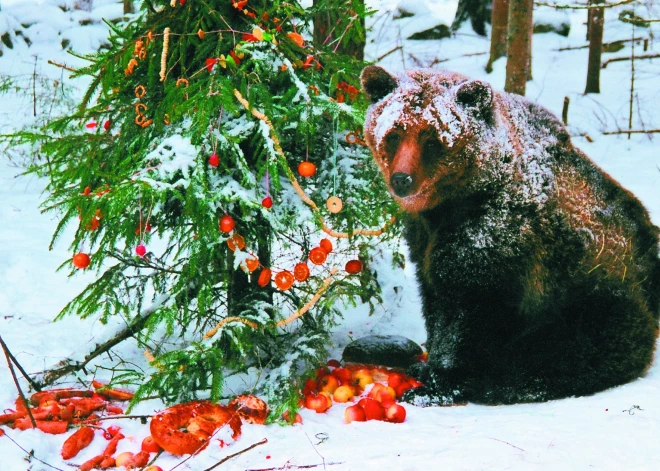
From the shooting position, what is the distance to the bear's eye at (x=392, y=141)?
3.29 metres

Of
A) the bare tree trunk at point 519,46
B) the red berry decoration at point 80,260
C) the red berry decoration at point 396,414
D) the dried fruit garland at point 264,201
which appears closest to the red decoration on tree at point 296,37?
the dried fruit garland at point 264,201

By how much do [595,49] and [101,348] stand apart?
1162cm

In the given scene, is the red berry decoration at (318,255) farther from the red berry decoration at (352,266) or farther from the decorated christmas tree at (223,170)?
the red berry decoration at (352,266)

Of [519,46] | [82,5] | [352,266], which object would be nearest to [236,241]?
[352,266]

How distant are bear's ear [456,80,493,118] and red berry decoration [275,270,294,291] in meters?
1.25

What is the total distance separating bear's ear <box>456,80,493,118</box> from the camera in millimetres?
3205

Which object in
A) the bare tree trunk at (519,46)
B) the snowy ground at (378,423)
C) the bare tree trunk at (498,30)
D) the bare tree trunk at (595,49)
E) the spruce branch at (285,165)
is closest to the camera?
the snowy ground at (378,423)

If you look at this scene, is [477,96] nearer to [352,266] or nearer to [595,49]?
[352,266]

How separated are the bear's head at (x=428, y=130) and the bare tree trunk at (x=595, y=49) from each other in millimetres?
9418

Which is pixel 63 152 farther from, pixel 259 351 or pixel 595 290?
pixel 595 290

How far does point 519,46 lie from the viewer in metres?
6.81

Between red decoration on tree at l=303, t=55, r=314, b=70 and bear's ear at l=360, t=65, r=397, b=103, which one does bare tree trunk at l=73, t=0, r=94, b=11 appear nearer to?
red decoration on tree at l=303, t=55, r=314, b=70

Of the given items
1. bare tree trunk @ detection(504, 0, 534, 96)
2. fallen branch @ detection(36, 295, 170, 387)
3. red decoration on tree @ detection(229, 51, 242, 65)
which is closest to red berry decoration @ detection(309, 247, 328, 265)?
fallen branch @ detection(36, 295, 170, 387)

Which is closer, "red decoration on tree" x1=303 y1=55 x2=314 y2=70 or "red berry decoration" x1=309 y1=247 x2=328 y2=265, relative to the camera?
"red berry decoration" x1=309 y1=247 x2=328 y2=265
